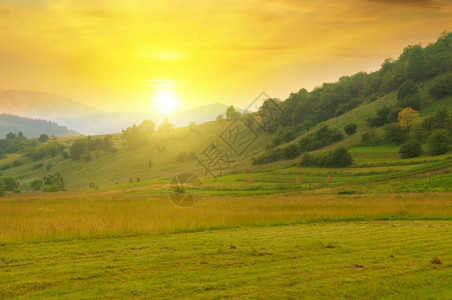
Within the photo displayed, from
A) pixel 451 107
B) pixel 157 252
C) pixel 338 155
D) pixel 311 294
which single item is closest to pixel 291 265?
pixel 311 294

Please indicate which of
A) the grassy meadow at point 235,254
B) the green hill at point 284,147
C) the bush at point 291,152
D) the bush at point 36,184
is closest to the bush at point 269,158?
the green hill at point 284,147

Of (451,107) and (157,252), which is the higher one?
(451,107)

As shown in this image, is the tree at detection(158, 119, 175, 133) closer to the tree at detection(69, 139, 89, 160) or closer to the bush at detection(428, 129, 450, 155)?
the tree at detection(69, 139, 89, 160)

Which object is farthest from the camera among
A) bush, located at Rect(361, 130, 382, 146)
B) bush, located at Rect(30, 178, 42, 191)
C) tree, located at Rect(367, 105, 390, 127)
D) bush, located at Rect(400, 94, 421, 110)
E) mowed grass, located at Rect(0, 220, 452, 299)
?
bush, located at Rect(30, 178, 42, 191)

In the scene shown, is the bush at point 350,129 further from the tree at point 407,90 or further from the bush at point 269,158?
the bush at point 269,158

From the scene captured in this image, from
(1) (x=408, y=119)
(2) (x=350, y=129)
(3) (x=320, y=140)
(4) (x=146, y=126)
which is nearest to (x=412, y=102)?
(2) (x=350, y=129)

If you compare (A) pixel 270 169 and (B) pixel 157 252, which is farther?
(A) pixel 270 169

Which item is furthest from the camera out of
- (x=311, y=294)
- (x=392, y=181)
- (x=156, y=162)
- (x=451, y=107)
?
(x=156, y=162)

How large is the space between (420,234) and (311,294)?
9739 mm

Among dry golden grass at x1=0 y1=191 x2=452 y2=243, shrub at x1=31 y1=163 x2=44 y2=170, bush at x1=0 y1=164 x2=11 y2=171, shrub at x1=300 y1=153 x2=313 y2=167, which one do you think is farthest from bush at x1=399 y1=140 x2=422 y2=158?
bush at x1=0 y1=164 x2=11 y2=171

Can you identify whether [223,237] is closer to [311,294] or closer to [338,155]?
[311,294]

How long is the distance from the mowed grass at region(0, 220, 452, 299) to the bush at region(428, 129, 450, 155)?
56749mm

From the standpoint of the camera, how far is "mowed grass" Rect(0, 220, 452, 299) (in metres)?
9.23

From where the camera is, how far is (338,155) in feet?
243
